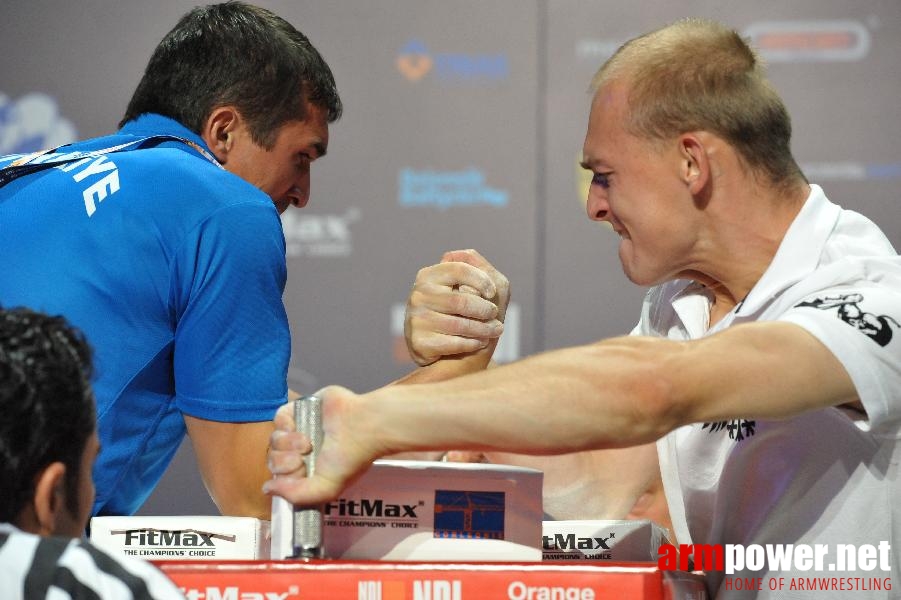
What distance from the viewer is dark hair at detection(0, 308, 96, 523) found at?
995 millimetres

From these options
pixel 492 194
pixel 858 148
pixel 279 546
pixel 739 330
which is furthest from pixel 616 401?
pixel 858 148

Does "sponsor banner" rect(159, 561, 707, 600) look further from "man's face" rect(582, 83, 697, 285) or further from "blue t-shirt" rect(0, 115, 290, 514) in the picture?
"man's face" rect(582, 83, 697, 285)

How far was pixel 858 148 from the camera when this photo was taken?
4113mm

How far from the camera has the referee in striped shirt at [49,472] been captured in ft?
2.98

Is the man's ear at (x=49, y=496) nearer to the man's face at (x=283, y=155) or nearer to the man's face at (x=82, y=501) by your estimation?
the man's face at (x=82, y=501)

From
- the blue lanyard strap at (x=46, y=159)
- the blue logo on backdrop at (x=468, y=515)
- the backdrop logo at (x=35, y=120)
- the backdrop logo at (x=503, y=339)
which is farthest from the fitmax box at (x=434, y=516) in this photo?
the backdrop logo at (x=35, y=120)

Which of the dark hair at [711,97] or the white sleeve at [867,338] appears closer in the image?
the white sleeve at [867,338]

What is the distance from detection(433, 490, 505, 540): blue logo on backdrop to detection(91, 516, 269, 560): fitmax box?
0.22 m

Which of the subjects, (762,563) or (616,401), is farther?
(762,563)

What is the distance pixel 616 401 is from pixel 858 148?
3291 millimetres

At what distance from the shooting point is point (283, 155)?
1.97 metres

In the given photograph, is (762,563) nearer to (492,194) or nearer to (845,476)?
(845,476)

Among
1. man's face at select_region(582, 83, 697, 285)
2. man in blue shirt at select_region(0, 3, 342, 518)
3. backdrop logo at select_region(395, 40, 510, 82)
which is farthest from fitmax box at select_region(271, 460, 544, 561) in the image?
backdrop logo at select_region(395, 40, 510, 82)

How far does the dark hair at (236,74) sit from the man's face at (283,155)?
1cm
